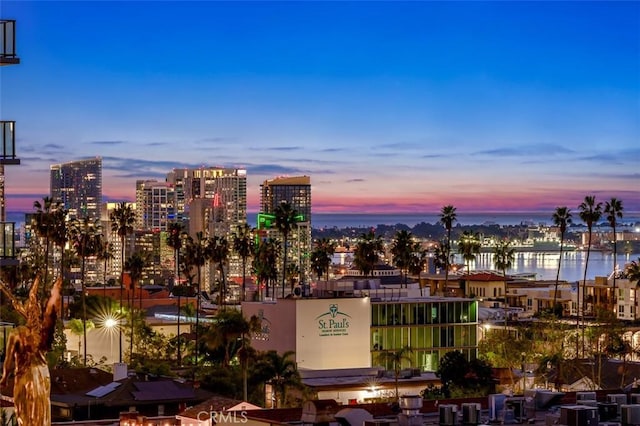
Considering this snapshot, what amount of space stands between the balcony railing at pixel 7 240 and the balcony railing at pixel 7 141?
81.7 inches

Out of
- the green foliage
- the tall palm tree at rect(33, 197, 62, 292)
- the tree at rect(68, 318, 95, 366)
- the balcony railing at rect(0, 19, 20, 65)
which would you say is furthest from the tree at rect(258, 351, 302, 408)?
the tall palm tree at rect(33, 197, 62, 292)

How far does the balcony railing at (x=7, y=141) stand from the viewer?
24.4m

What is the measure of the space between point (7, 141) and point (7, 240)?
2.59m

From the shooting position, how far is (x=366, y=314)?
87.1m

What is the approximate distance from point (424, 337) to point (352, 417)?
5599 centimetres

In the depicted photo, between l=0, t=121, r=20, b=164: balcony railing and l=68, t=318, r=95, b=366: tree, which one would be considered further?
l=68, t=318, r=95, b=366: tree

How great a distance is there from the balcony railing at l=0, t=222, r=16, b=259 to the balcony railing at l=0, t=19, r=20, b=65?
140 inches

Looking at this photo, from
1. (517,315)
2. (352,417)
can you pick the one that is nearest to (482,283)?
(517,315)

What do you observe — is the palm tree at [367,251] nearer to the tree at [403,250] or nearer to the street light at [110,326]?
the tree at [403,250]

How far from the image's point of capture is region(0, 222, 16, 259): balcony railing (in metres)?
26.2

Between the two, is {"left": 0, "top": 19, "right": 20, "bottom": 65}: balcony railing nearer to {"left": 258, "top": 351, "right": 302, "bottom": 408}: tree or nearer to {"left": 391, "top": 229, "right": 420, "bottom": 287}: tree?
{"left": 258, "top": 351, "right": 302, "bottom": 408}: tree

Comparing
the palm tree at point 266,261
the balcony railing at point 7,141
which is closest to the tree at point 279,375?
the balcony railing at point 7,141

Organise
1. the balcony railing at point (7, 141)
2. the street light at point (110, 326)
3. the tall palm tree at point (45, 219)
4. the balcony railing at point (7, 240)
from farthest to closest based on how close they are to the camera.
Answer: the tall palm tree at point (45, 219), the street light at point (110, 326), the balcony railing at point (7, 240), the balcony railing at point (7, 141)

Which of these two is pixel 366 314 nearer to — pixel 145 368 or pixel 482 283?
pixel 145 368
